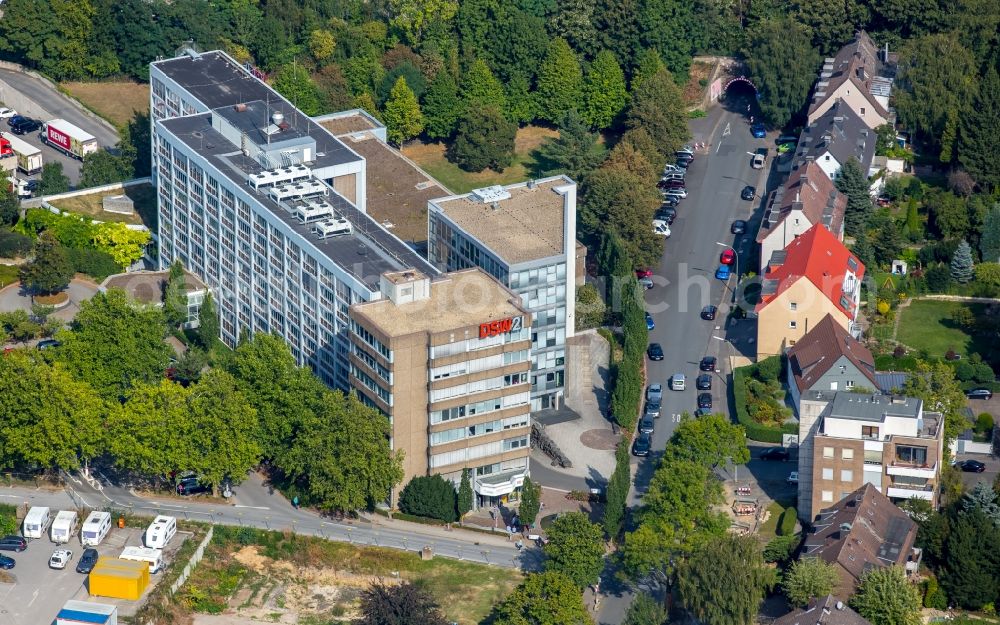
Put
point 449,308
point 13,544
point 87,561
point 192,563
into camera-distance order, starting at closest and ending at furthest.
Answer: point 87,561
point 192,563
point 13,544
point 449,308

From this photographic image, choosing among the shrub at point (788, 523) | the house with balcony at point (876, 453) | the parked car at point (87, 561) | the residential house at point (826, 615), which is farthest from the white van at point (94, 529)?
the house with balcony at point (876, 453)

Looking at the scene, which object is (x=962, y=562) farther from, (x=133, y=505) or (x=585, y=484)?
(x=133, y=505)

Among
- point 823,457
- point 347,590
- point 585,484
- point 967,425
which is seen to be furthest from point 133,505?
point 967,425

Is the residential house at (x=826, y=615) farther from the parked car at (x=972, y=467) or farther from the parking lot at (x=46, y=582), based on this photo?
the parking lot at (x=46, y=582)

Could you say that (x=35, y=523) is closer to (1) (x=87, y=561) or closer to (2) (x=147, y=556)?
(1) (x=87, y=561)

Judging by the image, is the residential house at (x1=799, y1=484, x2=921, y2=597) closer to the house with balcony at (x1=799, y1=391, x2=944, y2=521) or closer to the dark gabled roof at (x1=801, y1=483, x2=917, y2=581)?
the dark gabled roof at (x1=801, y1=483, x2=917, y2=581)

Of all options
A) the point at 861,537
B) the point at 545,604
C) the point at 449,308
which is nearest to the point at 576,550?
the point at 545,604

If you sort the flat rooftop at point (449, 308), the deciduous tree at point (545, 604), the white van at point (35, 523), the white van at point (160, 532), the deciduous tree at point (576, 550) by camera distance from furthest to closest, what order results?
the flat rooftop at point (449, 308)
the white van at point (35, 523)
the white van at point (160, 532)
the deciduous tree at point (576, 550)
the deciduous tree at point (545, 604)
